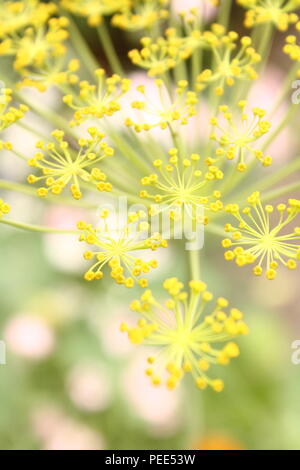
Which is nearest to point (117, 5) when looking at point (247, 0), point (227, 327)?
point (247, 0)

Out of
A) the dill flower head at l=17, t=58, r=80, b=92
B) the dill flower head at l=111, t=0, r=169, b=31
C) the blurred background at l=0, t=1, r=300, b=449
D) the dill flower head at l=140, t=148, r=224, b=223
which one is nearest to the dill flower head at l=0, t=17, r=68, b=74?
the dill flower head at l=17, t=58, r=80, b=92

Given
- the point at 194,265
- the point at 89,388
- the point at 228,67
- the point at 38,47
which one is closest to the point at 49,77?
the point at 38,47

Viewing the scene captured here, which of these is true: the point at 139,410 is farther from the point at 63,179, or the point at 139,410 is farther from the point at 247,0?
the point at 247,0

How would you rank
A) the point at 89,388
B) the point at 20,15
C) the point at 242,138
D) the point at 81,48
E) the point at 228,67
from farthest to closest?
the point at 89,388, the point at 81,48, the point at 20,15, the point at 228,67, the point at 242,138

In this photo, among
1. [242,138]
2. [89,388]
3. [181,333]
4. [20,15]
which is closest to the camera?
[181,333]

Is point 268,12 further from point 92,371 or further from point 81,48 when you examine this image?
point 92,371

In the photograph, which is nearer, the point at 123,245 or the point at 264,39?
the point at 123,245
